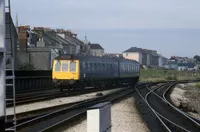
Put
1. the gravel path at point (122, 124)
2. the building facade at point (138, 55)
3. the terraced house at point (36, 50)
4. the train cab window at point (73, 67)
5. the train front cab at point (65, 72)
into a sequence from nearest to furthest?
the gravel path at point (122, 124), the train front cab at point (65, 72), the train cab window at point (73, 67), the terraced house at point (36, 50), the building facade at point (138, 55)

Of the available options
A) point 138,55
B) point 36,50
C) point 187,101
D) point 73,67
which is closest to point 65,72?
point 73,67

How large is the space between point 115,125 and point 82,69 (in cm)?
2005

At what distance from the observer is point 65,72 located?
111 ft

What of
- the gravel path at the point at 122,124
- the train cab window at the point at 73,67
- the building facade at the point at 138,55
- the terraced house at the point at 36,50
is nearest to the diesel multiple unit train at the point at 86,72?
the train cab window at the point at 73,67

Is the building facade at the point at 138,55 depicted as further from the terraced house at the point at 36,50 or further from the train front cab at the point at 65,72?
the train front cab at the point at 65,72

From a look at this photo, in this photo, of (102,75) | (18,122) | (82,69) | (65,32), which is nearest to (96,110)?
(18,122)

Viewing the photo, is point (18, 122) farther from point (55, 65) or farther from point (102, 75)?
point (102, 75)

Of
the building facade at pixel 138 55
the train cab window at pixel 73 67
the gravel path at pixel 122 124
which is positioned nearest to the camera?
the gravel path at pixel 122 124

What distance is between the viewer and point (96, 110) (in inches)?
229

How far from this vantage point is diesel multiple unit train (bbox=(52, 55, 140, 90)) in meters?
33.4

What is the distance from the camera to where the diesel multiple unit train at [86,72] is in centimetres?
3341

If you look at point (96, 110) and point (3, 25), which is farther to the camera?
point (96, 110)

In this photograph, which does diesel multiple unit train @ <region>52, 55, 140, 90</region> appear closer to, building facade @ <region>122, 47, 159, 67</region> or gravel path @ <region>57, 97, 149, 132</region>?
gravel path @ <region>57, 97, 149, 132</region>

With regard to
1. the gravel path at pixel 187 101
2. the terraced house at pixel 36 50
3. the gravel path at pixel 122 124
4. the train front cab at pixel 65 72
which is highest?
the terraced house at pixel 36 50
